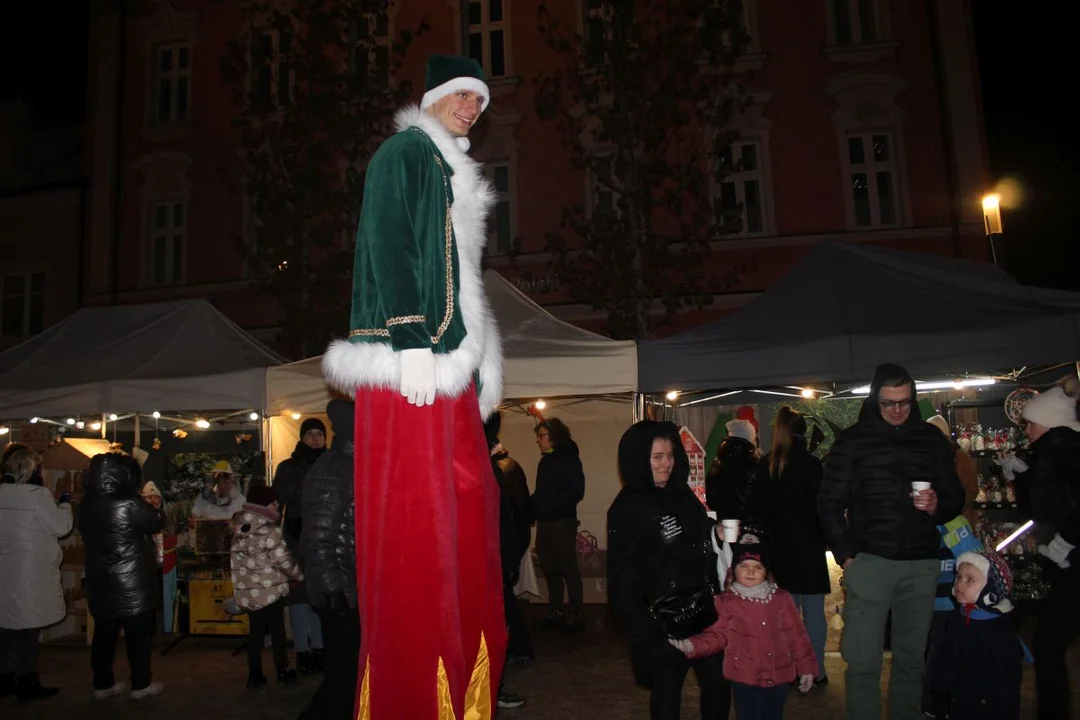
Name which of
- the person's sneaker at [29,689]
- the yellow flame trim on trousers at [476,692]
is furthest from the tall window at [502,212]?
the yellow flame trim on trousers at [476,692]

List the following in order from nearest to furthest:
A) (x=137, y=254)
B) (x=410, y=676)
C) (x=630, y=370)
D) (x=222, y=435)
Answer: (x=410, y=676)
(x=630, y=370)
(x=222, y=435)
(x=137, y=254)

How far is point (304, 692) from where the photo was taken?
20.4ft

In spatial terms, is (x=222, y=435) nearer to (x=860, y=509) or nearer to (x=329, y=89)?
Answer: (x=329, y=89)

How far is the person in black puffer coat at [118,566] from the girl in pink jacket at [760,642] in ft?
13.8

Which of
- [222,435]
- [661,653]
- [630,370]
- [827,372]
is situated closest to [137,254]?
[222,435]

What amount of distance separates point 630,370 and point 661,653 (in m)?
3.21

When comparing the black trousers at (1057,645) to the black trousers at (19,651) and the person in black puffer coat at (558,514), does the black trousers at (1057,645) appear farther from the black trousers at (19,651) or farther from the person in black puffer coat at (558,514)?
the black trousers at (19,651)

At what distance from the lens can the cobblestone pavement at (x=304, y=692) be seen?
5445 millimetres

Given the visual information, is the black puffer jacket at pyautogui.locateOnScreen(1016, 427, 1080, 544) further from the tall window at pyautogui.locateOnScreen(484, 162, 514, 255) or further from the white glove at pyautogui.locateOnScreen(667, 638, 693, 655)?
the tall window at pyautogui.locateOnScreen(484, 162, 514, 255)

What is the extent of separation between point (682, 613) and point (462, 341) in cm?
187

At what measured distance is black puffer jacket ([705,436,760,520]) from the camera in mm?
6242

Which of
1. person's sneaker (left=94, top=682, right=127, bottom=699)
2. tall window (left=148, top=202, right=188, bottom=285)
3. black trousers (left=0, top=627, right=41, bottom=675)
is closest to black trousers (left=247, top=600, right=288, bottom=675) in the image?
person's sneaker (left=94, top=682, right=127, bottom=699)

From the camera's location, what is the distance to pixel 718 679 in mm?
3986

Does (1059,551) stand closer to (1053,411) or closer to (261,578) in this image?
(1053,411)
